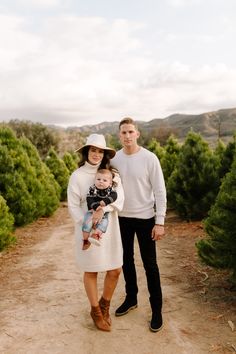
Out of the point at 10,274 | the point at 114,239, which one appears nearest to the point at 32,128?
the point at 10,274

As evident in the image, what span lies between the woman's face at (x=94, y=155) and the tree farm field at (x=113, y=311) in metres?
1.89

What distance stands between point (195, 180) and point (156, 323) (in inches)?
276

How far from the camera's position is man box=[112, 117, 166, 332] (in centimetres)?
450

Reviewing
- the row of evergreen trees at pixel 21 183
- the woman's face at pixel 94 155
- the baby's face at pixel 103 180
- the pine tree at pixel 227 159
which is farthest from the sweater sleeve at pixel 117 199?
the pine tree at pixel 227 159

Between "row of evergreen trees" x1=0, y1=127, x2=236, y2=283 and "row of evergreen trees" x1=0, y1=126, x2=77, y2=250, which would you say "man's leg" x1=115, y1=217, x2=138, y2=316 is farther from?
"row of evergreen trees" x1=0, y1=126, x2=77, y2=250

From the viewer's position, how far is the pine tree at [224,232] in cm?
504

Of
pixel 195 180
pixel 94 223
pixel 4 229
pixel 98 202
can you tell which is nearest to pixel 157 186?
pixel 98 202

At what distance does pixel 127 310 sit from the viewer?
4.92 metres

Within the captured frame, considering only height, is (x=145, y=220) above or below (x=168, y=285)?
above

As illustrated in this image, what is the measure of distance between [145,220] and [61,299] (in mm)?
1903

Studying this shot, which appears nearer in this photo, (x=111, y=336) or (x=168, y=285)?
(x=111, y=336)

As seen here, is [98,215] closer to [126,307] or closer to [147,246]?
[147,246]

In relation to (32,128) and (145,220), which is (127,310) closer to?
(145,220)

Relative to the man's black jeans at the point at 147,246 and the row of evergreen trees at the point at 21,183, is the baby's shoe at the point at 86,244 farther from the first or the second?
the row of evergreen trees at the point at 21,183
